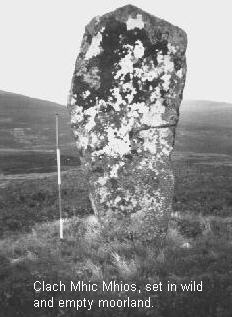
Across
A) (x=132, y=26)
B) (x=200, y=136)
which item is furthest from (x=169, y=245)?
(x=200, y=136)

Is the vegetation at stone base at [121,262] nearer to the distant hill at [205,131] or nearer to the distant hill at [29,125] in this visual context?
the distant hill at [205,131]

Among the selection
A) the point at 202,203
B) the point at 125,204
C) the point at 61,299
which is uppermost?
the point at 125,204

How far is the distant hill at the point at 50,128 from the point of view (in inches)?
2630

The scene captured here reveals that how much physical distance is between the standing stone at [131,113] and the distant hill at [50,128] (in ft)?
166

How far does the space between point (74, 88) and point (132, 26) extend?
70.0 inches

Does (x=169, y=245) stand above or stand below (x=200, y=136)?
above

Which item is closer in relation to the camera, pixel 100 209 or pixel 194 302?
pixel 194 302

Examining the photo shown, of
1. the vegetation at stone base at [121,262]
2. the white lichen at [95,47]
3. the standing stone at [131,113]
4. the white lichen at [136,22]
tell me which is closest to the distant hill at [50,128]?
the vegetation at stone base at [121,262]

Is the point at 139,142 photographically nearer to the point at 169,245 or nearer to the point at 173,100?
the point at 173,100

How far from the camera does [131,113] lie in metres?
10.1

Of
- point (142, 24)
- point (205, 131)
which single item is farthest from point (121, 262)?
point (205, 131)

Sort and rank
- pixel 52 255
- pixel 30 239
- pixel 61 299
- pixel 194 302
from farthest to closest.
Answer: pixel 30 239, pixel 52 255, pixel 61 299, pixel 194 302

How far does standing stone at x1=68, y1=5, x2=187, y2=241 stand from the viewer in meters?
9.98

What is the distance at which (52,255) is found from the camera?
31.7 feet
